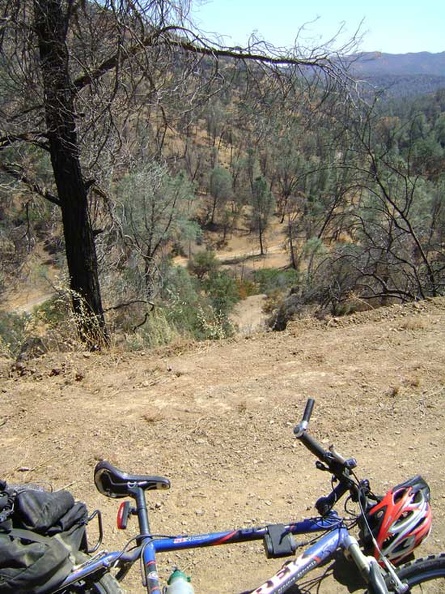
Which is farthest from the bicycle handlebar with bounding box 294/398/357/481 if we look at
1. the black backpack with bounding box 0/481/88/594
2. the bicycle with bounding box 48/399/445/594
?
the black backpack with bounding box 0/481/88/594

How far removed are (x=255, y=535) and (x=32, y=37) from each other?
4.60 metres

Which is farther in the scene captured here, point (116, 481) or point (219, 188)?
point (219, 188)

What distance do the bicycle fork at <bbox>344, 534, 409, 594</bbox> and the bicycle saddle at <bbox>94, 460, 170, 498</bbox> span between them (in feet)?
2.83

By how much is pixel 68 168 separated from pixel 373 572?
5.00 meters

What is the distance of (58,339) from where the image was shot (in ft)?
17.5

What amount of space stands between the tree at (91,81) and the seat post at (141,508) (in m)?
3.41

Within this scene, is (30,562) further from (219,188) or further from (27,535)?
(219,188)

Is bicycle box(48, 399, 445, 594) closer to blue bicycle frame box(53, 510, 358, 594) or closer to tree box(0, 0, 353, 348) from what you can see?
blue bicycle frame box(53, 510, 358, 594)

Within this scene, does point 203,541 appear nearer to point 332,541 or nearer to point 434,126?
point 332,541

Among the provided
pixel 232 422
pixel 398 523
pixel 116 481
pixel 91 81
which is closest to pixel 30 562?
pixel 116 481

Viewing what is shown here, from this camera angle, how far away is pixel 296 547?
1948 millimetres

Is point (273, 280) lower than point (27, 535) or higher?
lower

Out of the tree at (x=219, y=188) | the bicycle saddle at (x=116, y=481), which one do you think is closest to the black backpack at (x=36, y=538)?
the bicycle saddle at (x=116, y=481)

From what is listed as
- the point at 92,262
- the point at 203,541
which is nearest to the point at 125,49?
the point at 92,262
